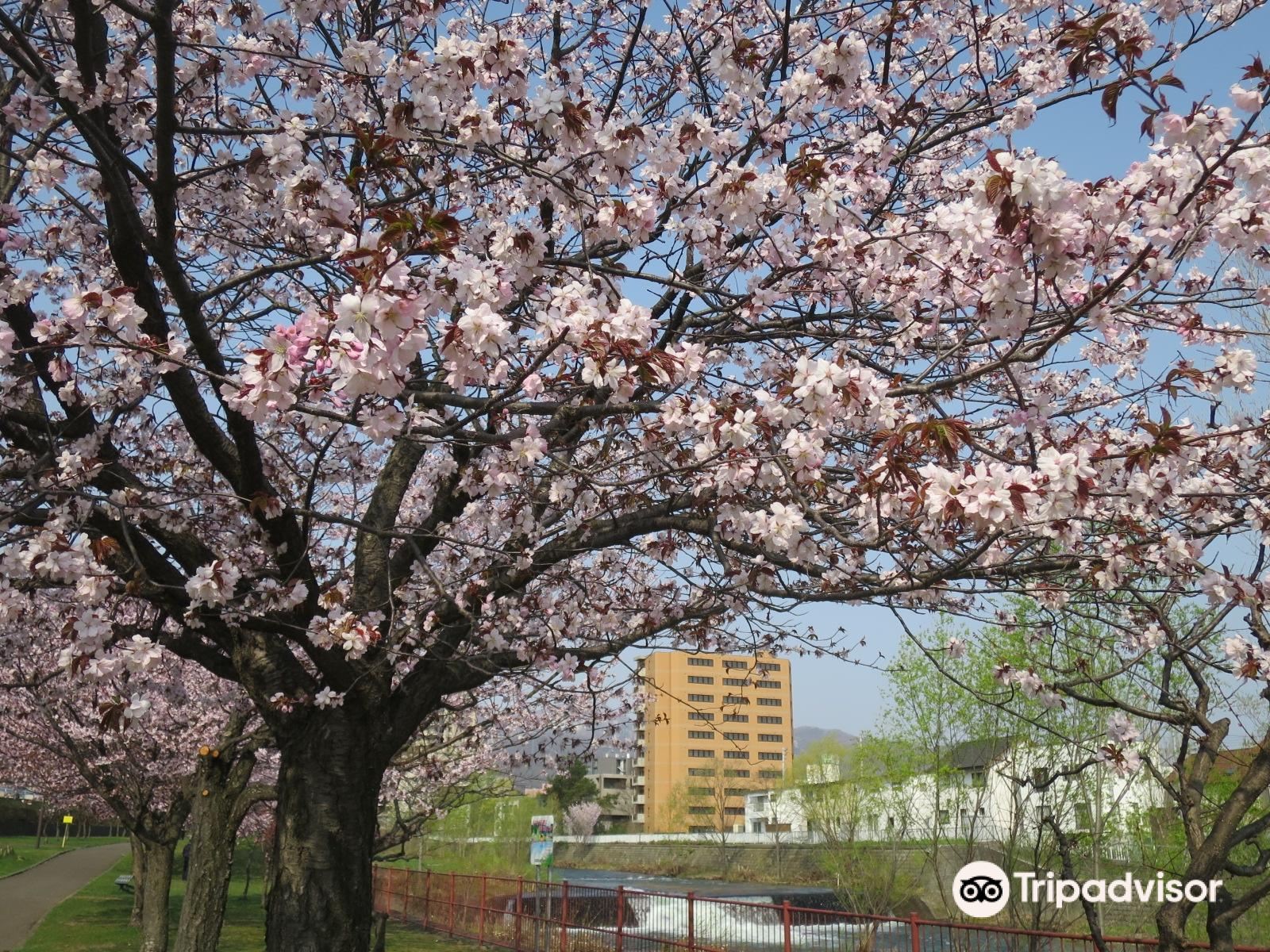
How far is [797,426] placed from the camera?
4070 millimetres

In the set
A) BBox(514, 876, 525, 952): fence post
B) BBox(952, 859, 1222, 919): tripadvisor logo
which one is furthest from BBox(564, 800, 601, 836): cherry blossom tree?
BBox(952, 859, 1222, 919): tripadvisor logo

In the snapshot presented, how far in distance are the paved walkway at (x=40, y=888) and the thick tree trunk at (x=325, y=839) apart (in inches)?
597

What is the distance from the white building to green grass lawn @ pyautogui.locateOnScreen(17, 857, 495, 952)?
7.56m

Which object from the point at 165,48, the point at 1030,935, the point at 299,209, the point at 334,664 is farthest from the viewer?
the point at 1030,935

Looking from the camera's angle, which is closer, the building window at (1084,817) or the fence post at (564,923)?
the fence post at (564,923)

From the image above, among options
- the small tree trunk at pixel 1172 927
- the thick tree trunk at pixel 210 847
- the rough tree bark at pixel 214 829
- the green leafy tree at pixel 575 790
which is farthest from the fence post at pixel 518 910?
the green leafy tree at pixel 575 790

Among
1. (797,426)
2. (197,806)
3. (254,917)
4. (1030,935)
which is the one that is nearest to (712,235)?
(797,426)

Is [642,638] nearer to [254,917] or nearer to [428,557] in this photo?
[428,557]

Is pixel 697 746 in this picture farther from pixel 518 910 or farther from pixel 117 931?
pixel 518 910

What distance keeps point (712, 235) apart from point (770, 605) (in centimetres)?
216

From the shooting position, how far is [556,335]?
3.06 metres

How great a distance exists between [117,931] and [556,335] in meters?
20.3

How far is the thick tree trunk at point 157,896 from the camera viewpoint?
37.9 ft

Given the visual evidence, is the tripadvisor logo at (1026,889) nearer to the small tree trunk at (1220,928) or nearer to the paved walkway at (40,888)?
the small tree trunk at (1220,928)
